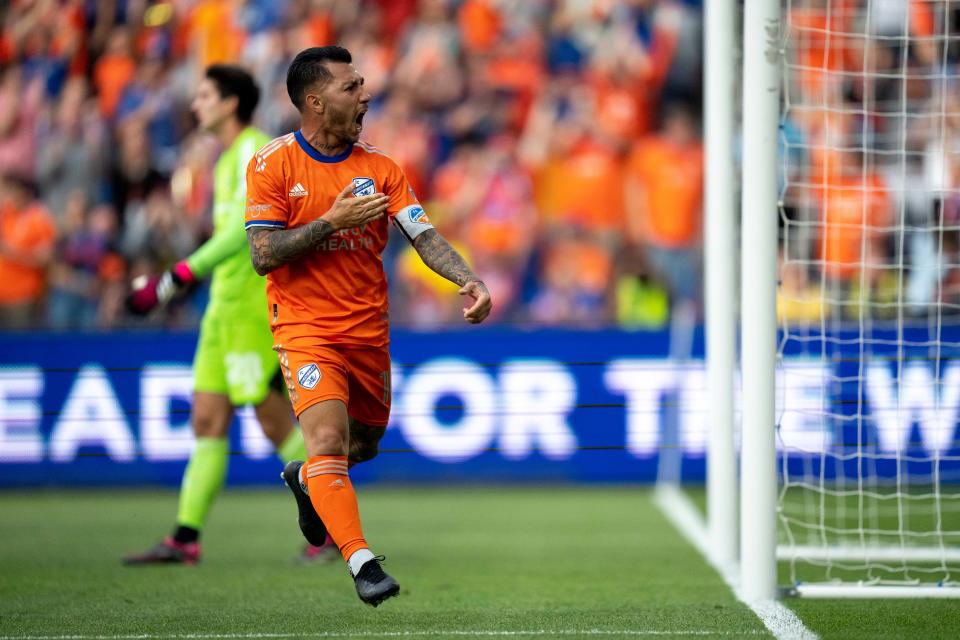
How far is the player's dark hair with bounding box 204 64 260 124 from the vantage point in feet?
24.6

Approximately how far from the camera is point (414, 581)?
677 centimetres

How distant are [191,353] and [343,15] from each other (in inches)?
247

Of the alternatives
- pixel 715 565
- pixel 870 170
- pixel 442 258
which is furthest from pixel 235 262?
pixel 870 170

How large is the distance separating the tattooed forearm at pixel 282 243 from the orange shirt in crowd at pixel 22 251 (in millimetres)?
9570

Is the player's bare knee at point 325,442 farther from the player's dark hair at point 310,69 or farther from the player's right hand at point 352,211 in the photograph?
the player's dark hair at point 310,69

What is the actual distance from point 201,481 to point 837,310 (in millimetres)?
6074

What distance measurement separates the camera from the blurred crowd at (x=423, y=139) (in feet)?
46.3

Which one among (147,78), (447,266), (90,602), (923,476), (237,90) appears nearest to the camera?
(447,266)

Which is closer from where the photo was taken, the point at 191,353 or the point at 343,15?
the point at 191,353

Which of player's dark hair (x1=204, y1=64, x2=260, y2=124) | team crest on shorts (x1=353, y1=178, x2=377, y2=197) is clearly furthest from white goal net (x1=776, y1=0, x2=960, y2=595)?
player's dark hair (x1=204, y1=64, x2=260, y2=124)

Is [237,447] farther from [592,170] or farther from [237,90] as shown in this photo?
[592,170]

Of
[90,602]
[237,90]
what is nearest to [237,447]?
[237,90]

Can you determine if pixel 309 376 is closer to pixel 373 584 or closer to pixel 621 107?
pixel 373 584

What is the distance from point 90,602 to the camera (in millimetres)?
6070
